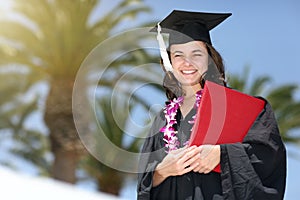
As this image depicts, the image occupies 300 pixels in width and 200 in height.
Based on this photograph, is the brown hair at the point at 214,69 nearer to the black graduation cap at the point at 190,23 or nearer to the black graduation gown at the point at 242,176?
the black graduation cap at the point at 190,23

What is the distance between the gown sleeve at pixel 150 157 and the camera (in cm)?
241

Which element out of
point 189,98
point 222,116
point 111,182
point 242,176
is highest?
point 111,182

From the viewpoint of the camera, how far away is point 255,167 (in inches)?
91.4

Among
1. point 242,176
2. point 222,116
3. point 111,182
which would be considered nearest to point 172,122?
point 222,116

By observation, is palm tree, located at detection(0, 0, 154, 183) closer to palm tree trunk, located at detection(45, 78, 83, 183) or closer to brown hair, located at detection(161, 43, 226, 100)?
palm tree trunk, located at detection(45, 78, 83, 183)

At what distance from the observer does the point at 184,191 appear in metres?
2.40

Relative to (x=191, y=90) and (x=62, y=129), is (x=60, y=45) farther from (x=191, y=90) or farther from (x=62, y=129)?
(x=191, y=90)

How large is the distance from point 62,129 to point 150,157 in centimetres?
960

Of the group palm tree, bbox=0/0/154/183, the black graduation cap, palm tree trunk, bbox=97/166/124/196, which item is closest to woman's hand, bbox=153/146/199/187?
the black graduation cap

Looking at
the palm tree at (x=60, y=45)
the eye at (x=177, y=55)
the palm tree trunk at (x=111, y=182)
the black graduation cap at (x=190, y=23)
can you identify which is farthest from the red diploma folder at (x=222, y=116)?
the palm tree trunk at (x=111, y=182)

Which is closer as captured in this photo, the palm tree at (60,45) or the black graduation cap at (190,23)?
the black graduation cap at (190,23)

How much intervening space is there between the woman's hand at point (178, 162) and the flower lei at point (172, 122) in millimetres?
95

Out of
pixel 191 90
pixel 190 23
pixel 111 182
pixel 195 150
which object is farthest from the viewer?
pixel 111 182

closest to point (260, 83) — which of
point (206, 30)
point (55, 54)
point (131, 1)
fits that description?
point (131, 1)
